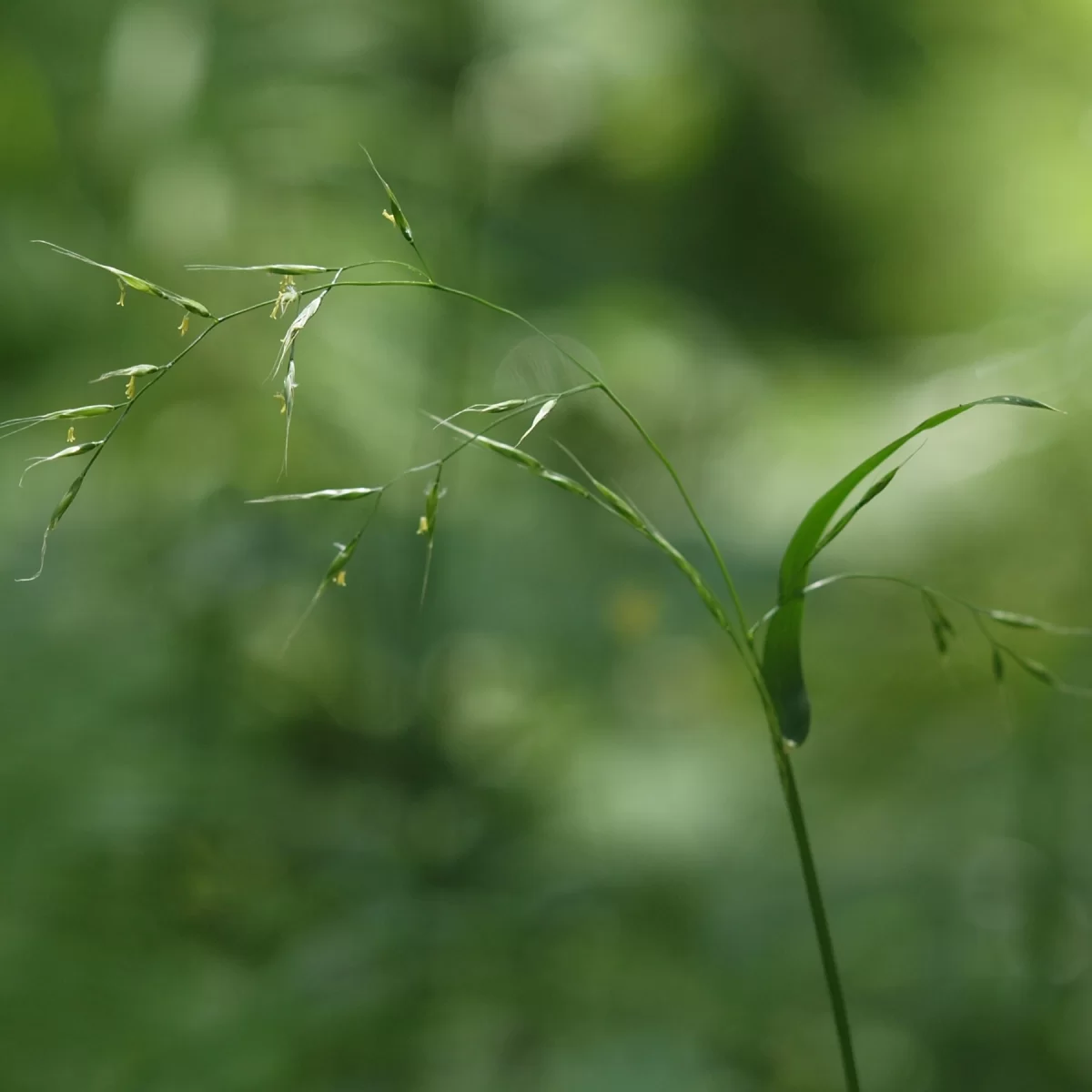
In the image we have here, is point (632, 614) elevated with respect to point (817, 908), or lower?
lower

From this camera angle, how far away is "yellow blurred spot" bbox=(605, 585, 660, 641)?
1.17 m

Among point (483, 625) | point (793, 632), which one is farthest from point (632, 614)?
point (793, 632)

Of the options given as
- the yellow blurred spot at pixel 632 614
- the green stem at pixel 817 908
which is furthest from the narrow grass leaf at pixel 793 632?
the yellow blurred spot at pixel 632 614

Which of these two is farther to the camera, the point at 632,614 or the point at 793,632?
the point at 632,614

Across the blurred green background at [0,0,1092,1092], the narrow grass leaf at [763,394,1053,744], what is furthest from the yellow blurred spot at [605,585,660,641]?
the narrow grass leaf at [763,394,1053,744]

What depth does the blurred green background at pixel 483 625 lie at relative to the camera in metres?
0.98

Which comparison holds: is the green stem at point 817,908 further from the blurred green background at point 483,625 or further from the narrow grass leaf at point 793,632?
the blurred green background at point 483,625

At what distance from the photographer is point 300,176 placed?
1.24 meters

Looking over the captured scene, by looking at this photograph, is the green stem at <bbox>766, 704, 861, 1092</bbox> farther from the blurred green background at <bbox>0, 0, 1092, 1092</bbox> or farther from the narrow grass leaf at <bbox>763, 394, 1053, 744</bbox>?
the blurred green background at <bbox>0, 0, 1092, 1092</bbox>

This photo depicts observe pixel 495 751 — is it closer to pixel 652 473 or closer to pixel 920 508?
pixel 652 473

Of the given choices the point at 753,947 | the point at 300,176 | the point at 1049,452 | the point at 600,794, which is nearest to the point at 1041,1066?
the point at 753,947

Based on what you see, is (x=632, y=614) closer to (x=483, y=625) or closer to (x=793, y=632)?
(x=483, y=625)

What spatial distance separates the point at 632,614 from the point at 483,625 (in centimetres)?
18

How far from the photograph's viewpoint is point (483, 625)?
1122mm
